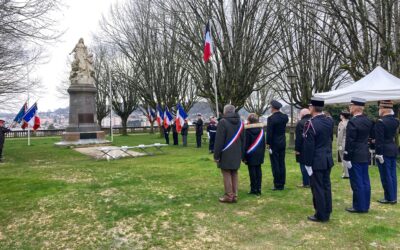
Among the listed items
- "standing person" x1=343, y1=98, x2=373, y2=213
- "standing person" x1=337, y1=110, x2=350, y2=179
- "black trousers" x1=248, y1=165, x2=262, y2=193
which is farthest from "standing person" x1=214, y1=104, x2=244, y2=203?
"standing person" x1=337, y1=110, x2=350, y2=179

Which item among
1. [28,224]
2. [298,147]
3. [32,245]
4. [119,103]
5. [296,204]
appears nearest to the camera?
[32,245]

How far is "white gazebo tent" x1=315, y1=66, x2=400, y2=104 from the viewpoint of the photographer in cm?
1084

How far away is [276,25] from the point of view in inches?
709

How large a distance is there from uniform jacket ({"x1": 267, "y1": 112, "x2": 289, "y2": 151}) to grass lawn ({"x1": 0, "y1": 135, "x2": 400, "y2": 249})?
3.61 ft

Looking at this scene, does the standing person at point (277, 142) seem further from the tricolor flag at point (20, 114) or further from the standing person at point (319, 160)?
the tricolor flag at point (20, 114)

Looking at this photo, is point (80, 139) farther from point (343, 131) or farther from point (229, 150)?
point (229, 150)

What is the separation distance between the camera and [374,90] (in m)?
11.1

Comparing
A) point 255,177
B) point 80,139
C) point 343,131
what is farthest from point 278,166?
point 80,139

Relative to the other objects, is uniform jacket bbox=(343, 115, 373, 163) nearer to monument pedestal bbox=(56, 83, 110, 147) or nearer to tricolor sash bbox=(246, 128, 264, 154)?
tricolor sash bbox=(246, 128, 264, 154)

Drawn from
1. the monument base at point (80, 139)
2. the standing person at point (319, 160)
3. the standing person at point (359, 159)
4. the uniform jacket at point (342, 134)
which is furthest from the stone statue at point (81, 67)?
the standing person at point (359, 159)

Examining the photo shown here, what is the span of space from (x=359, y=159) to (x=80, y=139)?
1933cm

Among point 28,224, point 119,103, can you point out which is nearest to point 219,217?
point 28,224

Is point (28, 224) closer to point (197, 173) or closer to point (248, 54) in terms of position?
point (197, 173)

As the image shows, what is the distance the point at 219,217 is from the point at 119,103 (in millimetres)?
37225
